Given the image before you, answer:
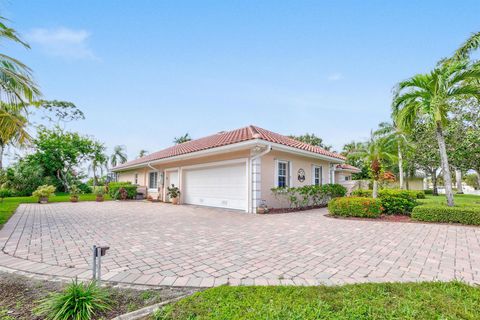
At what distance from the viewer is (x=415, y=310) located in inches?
91.8

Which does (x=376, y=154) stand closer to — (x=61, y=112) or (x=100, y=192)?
(x=100, y=192)

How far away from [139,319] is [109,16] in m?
10.6

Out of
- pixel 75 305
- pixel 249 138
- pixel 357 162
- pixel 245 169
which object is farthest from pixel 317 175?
pixel 357 162

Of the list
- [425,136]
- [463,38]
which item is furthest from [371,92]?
[425,136]

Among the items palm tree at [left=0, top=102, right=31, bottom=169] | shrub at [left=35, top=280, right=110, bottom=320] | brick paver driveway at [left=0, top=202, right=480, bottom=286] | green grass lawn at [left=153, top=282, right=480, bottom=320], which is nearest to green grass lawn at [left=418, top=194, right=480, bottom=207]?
brick paver driveway at [left=0, top=202, right=480, bottom=286]

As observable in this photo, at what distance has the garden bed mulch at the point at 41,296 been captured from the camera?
234 cm

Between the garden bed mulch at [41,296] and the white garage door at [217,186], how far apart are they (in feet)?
25.0

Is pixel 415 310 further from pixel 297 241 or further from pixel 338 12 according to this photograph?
pixel 338 12

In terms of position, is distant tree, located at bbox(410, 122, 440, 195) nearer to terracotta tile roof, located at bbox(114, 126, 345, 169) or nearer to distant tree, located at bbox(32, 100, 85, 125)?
Answer: terracotta tile roof, located at bbox(114, 126, 345, 169)

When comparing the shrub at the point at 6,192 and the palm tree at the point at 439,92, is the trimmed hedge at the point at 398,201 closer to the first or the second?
the palm tree at the point at 439,92

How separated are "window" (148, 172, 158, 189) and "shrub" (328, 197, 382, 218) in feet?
44.5

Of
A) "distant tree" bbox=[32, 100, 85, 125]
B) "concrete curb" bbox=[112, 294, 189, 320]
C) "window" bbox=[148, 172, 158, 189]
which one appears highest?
"distant tree" bbox=[32, 100, 85, 125]

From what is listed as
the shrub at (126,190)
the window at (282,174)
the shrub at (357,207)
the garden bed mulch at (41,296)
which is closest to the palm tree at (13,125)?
the garden bed mulch at (41,296)

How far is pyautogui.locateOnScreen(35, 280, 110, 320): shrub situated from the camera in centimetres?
220
